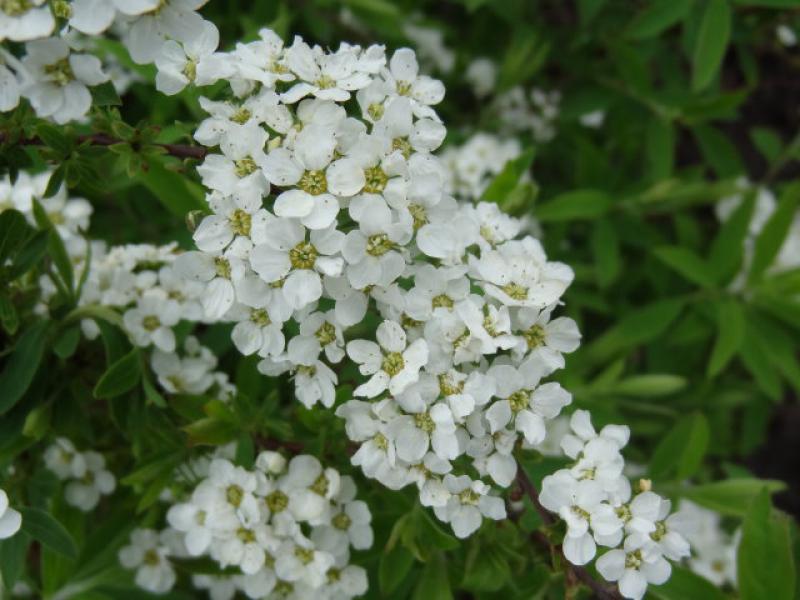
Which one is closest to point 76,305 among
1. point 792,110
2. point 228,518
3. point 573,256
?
point 228,518

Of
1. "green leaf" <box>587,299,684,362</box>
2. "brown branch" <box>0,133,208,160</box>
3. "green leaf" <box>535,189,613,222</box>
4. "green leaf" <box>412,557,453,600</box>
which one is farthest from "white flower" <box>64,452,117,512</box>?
"green leaf" <box>587,299,684,362</box>

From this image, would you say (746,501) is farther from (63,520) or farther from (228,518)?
(63,520)

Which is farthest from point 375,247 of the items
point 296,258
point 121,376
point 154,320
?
point 154,320

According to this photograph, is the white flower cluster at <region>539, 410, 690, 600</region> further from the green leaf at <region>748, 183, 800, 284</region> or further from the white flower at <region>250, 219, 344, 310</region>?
the green leaf at <region>748, 183, 800, 284</region>

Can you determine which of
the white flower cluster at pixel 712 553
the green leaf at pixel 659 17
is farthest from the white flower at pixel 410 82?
the white flower cluster at pixel 712 553

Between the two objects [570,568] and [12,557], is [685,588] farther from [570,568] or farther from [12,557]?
[12,557]

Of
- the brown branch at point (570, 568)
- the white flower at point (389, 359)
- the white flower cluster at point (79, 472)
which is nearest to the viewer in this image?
the white flower at point (389, 359)

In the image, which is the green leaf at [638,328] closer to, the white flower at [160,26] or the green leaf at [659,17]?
the green leaf at [659,17]
